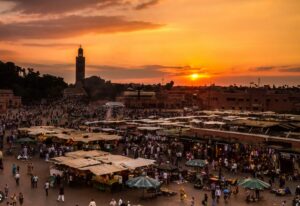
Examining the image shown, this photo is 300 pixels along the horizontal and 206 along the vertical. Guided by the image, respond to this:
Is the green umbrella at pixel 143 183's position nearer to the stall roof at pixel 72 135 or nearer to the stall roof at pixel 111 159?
the stall roof at pixel 111 159

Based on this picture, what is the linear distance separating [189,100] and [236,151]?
295 feet

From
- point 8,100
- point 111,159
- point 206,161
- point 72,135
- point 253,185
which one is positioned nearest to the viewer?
point 253,185

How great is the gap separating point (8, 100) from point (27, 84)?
1069 inches

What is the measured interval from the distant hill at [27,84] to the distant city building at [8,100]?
1096 centimetres

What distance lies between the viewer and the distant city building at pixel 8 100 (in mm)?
88625

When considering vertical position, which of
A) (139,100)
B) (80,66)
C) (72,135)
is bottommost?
(72,135)

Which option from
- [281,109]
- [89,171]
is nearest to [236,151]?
[89,171]

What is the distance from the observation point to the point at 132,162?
74.4ft

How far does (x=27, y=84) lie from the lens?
12219 cm

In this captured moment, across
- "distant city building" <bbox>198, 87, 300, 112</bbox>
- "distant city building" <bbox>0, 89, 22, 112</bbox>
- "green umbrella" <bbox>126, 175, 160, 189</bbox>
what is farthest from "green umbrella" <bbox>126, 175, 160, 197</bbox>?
"distant city building" <bbox>0, 89, 22, 112</bbox>

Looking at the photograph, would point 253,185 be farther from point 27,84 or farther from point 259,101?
point 27,84

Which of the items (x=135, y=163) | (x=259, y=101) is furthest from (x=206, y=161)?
(x=259, y=101)

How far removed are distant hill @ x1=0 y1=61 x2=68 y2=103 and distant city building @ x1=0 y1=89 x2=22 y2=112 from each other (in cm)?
1096

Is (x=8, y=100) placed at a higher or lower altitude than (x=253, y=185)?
higher
